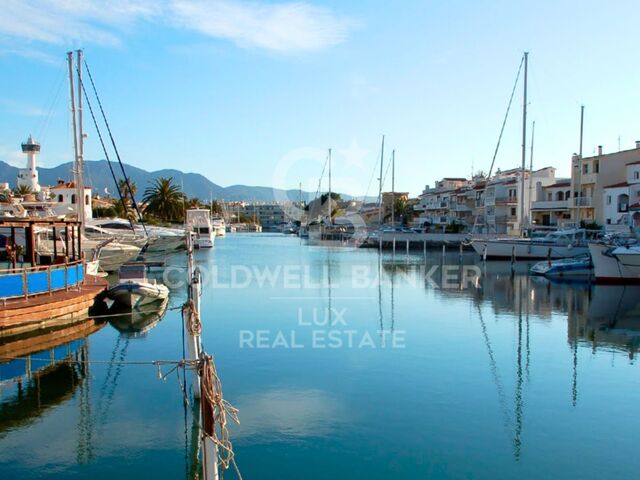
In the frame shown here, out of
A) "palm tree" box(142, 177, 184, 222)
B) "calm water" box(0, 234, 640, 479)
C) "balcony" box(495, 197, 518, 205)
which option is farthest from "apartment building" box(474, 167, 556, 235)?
"calm water" box(0, 234, 640, 479)

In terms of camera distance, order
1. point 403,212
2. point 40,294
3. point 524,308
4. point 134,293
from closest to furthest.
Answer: point 40,294, point 134,293, point 524,308, point 403,212

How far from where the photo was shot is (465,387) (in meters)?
15.9

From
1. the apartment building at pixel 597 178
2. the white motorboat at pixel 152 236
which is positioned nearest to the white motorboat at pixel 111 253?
the white motorboat at pixel 152 236

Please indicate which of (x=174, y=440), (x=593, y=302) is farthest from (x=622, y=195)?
(x=174, y=440)

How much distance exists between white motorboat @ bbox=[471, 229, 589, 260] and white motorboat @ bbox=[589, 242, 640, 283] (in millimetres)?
12683

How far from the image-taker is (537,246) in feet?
182

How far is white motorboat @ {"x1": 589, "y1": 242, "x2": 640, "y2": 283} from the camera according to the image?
1559 inches

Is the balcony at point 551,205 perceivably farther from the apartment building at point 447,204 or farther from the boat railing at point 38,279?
the boat railing at point 38,279

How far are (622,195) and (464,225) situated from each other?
1302 inches

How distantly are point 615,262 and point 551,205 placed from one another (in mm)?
34625

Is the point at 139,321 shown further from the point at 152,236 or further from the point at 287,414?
the point at 152,236

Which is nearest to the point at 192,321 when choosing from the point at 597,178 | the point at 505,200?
the point at 597,178

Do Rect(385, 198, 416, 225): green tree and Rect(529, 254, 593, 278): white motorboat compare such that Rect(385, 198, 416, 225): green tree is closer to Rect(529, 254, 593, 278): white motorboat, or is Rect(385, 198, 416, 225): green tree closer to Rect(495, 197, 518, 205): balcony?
Rect(495, 197, 518, 205): balcony

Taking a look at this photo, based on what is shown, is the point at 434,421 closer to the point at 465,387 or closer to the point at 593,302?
the point at 465,387
